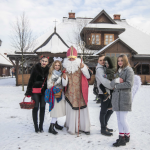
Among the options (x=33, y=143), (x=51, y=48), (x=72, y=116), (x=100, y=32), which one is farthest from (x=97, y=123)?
(x=100, y=32)

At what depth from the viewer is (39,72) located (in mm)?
3768

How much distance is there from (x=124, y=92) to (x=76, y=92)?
1165mm

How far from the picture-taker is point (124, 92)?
3.06m

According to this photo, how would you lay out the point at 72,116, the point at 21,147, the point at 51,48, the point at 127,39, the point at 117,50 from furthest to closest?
the point at 127,39 < the point at 117,50 < the point at 51,48 < the point at 72,116 < the point at 21,147

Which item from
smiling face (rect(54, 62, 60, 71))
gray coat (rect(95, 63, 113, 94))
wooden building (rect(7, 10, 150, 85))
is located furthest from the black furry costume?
wooden building (rect(7, 10, 150, 85))

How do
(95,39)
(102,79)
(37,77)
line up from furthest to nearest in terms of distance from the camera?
(95,39)
(37,77)
(102,79)

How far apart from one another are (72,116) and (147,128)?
1.93 m

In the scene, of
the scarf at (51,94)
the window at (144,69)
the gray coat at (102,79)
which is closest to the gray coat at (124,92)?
the gray coat at (102,79)

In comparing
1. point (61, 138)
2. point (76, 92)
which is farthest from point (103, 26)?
point (61, 138)

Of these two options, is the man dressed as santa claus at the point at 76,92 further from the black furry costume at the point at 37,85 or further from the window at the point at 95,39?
the window at the point at 95,39

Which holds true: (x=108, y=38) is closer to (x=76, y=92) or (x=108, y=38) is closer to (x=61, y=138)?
(x=76, y=92)

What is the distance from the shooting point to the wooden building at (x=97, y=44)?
14930 millimetres

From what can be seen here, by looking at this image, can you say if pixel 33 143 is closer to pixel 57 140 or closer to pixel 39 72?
pixel 57 140

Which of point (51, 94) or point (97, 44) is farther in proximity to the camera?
point (97, 44)
